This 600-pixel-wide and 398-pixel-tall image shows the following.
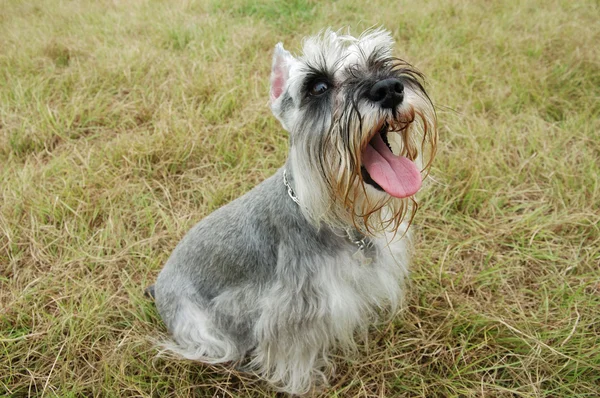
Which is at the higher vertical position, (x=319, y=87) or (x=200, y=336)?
(x=319, y=87)

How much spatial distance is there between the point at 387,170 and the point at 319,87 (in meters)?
0.48

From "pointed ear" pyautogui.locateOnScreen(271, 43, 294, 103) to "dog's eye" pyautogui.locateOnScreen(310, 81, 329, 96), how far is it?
1.15ft

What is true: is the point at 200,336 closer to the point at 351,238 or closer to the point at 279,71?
the point at 351,238

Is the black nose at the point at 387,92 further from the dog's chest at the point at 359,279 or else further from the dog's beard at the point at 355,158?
the dog's chest at the point at 359,279

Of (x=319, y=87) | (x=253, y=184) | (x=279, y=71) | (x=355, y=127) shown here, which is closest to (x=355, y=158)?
(x=355, y=127)

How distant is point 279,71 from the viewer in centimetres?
228

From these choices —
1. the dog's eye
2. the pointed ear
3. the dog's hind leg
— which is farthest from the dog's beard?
the dog's hind leg

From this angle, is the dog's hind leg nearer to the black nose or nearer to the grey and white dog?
the grey and white dog

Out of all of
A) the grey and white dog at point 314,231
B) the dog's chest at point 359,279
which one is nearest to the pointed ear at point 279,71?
the grey and white dog at point 314,231

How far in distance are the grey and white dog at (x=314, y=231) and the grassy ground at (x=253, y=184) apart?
265mm

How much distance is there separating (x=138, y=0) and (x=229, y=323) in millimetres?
6859

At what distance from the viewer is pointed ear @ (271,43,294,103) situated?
7.41 feet

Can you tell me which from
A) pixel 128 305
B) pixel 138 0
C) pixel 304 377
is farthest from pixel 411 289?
pixel 138 0

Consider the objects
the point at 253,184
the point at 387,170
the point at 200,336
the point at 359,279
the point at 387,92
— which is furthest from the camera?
the point at 253,184
